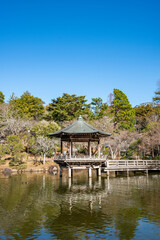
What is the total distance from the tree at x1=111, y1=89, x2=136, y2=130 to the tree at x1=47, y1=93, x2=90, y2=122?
7328mm

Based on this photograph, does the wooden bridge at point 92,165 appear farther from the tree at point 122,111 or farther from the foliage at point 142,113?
the foliage at point 142,113

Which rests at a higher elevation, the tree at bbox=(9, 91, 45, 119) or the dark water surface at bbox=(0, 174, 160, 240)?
the tree at bbox=(9, 91, 45, 119)

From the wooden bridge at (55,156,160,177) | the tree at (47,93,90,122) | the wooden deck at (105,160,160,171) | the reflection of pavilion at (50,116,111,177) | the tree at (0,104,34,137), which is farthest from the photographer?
the tree at (47,93,90,122)

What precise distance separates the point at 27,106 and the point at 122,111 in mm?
25766

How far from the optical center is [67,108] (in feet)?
205

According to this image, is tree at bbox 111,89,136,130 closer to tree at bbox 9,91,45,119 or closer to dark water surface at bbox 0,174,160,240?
tree at bbox 9,91,45,119

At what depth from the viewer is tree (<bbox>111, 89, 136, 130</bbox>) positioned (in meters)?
57.8

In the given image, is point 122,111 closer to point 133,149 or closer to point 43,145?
point 133,149

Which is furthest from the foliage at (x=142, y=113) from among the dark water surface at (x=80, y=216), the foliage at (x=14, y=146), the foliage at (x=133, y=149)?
the dark water surface at (x=80, y=216)

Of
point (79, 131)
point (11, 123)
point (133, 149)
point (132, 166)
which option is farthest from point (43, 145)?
point (133, 149)

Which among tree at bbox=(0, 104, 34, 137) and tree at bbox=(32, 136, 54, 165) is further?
tree at bbox=(0, 104, 34, 137)

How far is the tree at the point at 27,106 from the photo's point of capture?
59.6m

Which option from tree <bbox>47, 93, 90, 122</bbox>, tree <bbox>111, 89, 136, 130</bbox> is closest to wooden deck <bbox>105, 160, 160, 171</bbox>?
tree <bbox>111, 89, 136, 130</bbox>

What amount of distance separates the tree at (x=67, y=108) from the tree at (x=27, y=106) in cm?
420
